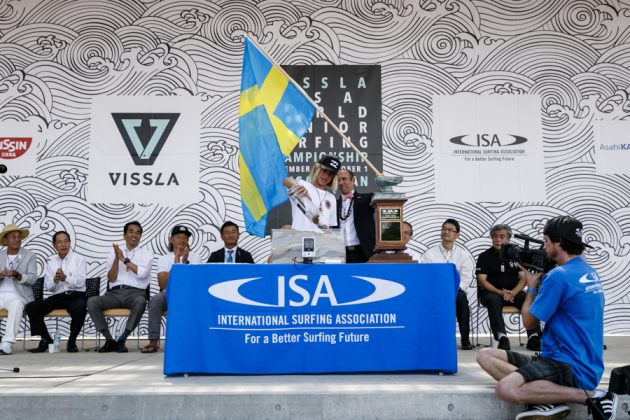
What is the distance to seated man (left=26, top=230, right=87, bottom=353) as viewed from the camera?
611 centimetres

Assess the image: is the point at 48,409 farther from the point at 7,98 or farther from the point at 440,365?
the point at 7,98

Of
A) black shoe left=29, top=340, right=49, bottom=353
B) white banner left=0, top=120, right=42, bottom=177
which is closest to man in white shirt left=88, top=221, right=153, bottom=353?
black shoe left=29, top=340, right=49, bottom=353

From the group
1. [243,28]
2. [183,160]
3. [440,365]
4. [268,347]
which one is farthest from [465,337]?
[243,28]

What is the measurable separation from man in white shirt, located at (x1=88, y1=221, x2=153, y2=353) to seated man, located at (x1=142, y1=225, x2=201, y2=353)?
17cm

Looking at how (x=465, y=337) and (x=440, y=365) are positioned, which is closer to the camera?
(x=440, y=365)

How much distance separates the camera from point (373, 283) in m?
3.70

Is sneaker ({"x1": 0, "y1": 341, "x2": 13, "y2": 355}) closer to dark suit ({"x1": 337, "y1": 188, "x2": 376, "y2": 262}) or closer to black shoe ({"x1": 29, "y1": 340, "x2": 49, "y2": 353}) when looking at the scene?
black shoe ({"x1": 29, "y1": 340, "x2": 49, "y2": 353})

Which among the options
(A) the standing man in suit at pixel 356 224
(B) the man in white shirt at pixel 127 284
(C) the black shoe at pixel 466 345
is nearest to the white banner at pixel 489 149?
(C) the black shoe at pixel 466 345

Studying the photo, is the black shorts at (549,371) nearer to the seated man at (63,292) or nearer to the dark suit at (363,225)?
the dark suit at (363,225)

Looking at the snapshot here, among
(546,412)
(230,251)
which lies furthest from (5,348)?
(546,412)

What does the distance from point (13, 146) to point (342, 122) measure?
3.58 m

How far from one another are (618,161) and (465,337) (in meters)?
2.87

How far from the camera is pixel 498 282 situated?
6199 mm

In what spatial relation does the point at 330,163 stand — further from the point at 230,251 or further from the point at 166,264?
the point at 166,264
